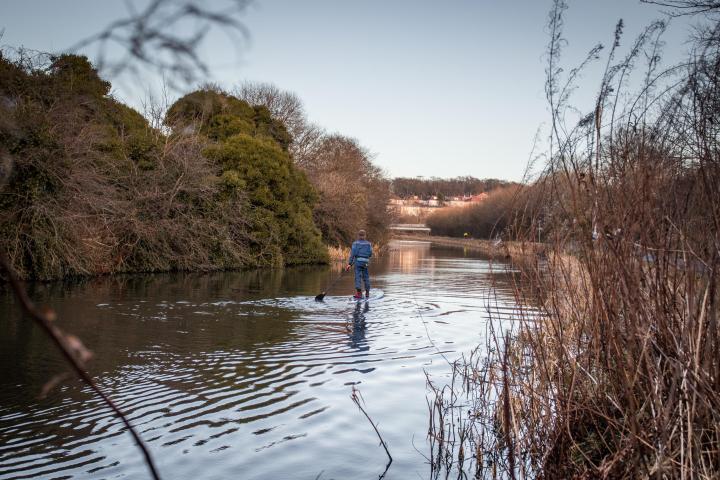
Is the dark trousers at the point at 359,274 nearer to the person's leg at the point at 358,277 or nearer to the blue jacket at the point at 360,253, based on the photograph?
the person's leg at the point at 358,277

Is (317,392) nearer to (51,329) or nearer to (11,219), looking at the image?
(51,329)

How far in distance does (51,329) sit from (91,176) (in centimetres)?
2091

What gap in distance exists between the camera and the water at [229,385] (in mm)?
5547

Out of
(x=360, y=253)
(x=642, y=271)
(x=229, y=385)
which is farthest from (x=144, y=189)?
(x=642, y=271)

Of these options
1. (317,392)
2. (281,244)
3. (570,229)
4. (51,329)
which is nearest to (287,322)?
(317,392)

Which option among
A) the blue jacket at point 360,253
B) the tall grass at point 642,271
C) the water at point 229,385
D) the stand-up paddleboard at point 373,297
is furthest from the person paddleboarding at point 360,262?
the tall grass at point 642,271

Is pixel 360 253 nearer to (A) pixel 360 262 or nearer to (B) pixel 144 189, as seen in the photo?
(A) pixel 360 262

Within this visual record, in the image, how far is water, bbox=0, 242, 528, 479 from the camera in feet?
18.2

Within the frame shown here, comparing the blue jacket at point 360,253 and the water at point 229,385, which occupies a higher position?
the blue jacket at point 360,253

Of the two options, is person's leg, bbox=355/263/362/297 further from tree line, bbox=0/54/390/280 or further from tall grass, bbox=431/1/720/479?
tall grass, bbox=431/1/720/479

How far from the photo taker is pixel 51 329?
0.93m

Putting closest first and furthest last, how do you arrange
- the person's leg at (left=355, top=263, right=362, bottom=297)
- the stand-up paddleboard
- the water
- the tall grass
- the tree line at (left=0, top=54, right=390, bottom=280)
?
1. the tall grass
2. the water
3. the person's leg at (left=355, top=263, right=362, bottom=297)
4. the stand-up paddleboard
5. the tree line at (left=0, top=54, right=390, bottom=280)

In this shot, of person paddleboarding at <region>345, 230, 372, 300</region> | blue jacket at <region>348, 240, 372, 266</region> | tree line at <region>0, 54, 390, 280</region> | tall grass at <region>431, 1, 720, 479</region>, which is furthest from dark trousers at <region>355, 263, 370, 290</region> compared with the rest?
tall grass at <region>431, 1, 720, 479</region>

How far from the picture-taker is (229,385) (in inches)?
320
